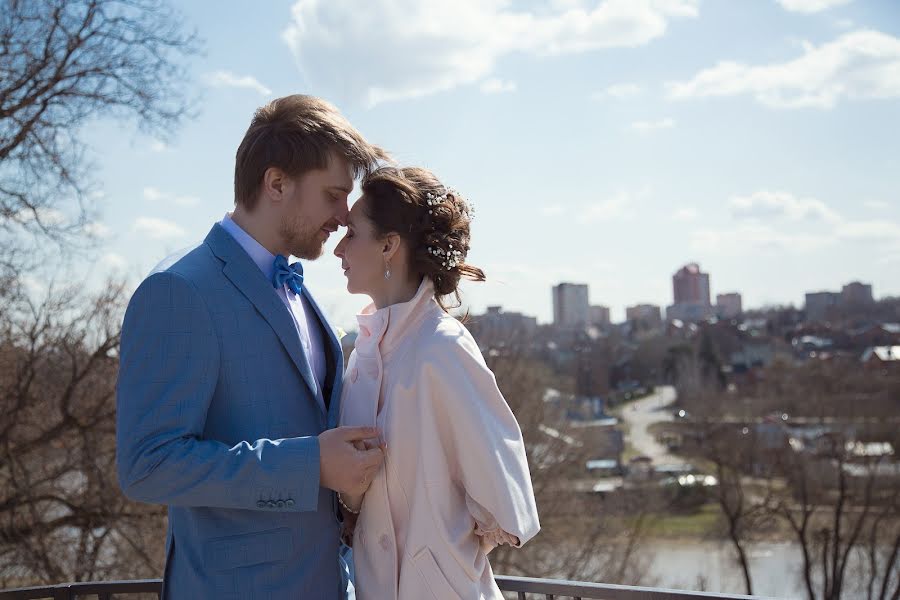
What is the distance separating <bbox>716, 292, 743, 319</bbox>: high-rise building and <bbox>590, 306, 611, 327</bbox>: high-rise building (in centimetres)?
739

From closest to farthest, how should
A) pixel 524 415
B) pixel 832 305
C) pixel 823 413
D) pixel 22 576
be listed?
pixel 22 576
pixel 524 415
pixel 823 413
pixel 832 305

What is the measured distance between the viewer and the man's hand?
1.85 metres

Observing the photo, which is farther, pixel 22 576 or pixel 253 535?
pixel 22 576

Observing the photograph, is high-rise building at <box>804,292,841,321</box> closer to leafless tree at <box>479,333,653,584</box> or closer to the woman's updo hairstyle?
leafless tree at <box>479,333,653,584</box>

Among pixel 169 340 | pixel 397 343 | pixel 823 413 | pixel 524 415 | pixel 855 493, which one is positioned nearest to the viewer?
pixel 169 340

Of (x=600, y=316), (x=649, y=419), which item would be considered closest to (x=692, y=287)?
(x=600, y=316)

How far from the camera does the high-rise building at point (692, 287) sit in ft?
194

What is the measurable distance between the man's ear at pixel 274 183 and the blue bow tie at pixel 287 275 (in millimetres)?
144

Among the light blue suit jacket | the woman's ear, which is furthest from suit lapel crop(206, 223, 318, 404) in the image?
the woman's ear

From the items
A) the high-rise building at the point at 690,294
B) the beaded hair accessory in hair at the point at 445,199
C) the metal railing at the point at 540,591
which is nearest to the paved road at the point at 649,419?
the high-rise building at the point at 690,294

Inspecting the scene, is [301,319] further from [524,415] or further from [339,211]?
[524,415]

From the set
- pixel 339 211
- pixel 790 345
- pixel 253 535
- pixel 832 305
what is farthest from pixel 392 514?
pixel 832 305

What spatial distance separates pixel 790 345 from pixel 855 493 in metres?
16.9

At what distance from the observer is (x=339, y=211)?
7.11ft
